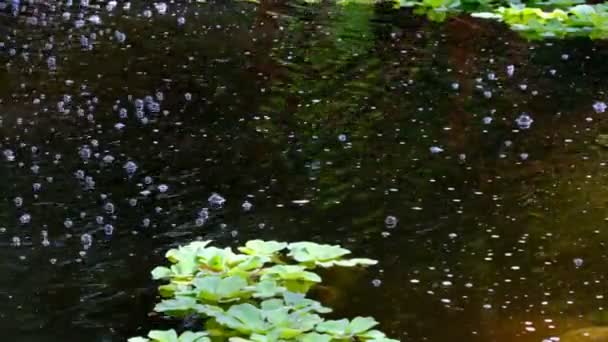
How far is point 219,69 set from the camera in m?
7.13

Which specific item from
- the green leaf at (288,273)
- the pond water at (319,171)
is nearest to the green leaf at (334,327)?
the pond water at (319,171)

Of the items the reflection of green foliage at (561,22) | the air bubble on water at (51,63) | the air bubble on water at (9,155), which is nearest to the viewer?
the air bubble on water at (9,155)

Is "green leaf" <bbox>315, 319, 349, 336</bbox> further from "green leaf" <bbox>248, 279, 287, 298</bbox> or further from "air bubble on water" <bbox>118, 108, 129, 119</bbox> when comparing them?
"air bubble on water" <bbox>118, 108, 129, 119</bbox>

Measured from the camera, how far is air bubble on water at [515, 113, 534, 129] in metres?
5.74

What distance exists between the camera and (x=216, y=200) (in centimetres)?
433

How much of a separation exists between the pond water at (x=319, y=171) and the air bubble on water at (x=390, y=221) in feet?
0.04

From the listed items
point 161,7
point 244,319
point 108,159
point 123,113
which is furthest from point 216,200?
point 161,7

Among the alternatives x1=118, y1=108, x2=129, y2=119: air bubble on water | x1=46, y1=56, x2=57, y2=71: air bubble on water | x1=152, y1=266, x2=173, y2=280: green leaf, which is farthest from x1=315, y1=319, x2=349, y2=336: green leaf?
x1=46, y1=56, x2=57, y2=71: air bubble on water

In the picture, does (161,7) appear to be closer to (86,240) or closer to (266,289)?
(86,240)

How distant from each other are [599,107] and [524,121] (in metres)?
0.78

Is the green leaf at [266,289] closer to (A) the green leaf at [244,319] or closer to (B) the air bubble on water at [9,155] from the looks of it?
(A) the green leaf at [244,319]

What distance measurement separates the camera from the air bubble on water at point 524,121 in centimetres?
574

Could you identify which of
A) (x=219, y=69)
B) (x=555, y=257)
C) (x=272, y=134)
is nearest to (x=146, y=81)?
(x=219, y=69)

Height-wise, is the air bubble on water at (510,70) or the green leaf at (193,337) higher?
the air bubble on water at (510,70)
